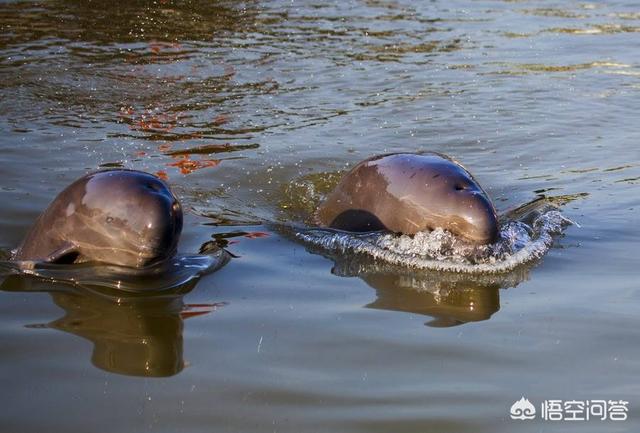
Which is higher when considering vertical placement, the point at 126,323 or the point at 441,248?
the point at 126,323

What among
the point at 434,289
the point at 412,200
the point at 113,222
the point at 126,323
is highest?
the point at 113,222

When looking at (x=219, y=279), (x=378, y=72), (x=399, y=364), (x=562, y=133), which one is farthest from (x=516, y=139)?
(x=399, y=364)

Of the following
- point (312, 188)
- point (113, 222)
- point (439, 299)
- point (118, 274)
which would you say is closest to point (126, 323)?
point (118, 274)

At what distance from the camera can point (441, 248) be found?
7039mm

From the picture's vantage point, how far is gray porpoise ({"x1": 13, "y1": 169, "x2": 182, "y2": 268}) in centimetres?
621

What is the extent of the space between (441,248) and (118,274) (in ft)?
6.75

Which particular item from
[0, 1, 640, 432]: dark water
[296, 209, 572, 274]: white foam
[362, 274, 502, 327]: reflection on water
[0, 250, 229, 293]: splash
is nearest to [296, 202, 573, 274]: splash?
[296, 209, 572, 274]: white foam

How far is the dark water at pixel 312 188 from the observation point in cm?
477

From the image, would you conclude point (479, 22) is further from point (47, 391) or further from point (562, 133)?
point (47, 391)

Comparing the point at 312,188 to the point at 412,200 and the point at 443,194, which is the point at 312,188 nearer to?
the point at 412,200

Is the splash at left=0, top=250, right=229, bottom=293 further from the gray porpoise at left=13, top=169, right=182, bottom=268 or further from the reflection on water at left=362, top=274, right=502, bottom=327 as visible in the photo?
the reflection on water at left=362, top=274, right=502, bottom=327

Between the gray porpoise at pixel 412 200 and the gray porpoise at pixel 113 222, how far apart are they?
152 centimetres

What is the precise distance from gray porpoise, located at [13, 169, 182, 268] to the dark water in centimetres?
31

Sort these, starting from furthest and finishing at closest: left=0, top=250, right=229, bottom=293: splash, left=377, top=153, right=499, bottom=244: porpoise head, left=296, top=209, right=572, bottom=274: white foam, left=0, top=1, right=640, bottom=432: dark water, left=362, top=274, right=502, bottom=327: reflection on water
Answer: left=377, top=153, right=499, bottom=244: porpoise head, left=296, top=209, right=572, bottom=274: white foam, left=0, top=250, right=229, bottom=293: splash, left=362, top=274, right=502, bottom=327: reflection on water, left=0, top=1, right=640, bottom=432: dark water
